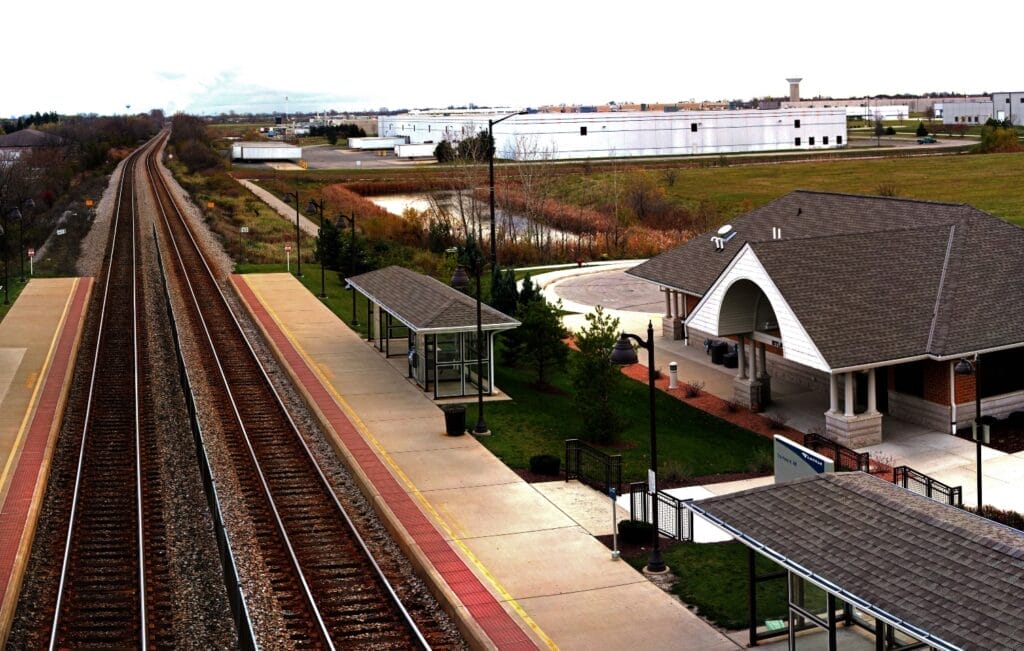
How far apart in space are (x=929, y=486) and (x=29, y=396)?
80.7ft

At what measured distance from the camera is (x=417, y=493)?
25547 millimetres

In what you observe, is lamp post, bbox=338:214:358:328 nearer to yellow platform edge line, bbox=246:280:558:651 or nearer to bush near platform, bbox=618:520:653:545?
yellow platform edge line, bbox=246:280:558:651

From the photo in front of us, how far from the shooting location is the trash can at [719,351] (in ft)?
132

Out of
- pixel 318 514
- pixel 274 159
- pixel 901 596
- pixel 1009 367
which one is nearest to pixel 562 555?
pixel 318 514

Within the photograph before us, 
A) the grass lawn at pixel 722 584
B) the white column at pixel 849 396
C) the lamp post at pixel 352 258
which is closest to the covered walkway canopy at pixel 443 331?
the lamp post at pixel 352 258

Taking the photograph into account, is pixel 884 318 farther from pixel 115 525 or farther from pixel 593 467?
pixel 115 525

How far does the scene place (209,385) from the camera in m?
36.3

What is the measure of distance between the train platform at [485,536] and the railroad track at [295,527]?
0.91 metres

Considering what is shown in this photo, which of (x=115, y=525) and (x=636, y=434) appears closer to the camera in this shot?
(x=115, y=525)

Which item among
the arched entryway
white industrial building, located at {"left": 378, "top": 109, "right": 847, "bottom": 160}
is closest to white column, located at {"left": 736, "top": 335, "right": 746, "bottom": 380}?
the arched entryway

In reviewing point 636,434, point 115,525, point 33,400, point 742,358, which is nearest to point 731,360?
point 742,358

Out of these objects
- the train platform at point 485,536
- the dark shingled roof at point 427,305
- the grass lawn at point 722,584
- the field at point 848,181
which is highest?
the field at point 848,181

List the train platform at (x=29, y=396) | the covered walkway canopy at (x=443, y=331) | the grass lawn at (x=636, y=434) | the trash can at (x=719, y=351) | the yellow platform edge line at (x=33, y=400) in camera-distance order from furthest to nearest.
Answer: the trash can at (x=719, y=351), the covered walkway canopy at (x=443, y=331), the grass lawn at (x=636, y=434), the yellow platform edge line at (x=33, y=400), the train platform at (x=29, y=396)

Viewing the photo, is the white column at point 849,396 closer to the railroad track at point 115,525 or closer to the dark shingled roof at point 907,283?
the dark shingled roof at point 907,283
